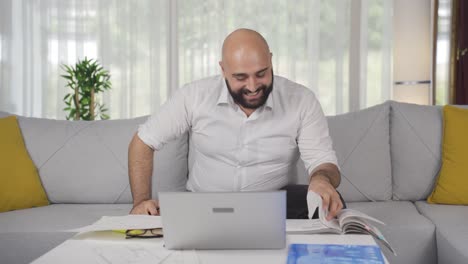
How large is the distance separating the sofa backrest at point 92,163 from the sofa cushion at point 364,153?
0.68 m

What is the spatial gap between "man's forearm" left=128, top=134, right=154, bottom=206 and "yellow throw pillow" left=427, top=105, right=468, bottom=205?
120cm

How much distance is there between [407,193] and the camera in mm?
2652

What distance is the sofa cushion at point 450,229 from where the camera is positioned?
197 cm

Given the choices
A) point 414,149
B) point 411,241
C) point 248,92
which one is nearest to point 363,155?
point 414,149

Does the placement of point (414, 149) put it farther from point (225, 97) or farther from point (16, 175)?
point (16, 175)

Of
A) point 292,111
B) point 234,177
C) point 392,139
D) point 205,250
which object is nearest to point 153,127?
point 234,177

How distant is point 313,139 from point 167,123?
51 cm

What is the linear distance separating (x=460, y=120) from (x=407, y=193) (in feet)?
1.24

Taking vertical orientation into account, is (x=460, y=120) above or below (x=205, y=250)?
above

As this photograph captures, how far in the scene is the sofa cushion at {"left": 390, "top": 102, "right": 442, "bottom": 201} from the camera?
2646mm

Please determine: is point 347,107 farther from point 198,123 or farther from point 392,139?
point 198,123

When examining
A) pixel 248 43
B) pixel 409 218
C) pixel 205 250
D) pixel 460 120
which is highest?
pixel 248 43

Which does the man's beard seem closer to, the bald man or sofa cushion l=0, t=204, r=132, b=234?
the bald man

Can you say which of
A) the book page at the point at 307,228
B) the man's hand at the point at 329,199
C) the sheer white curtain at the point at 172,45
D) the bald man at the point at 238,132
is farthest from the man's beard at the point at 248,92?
the sheer white curtain at the point at 172,45
